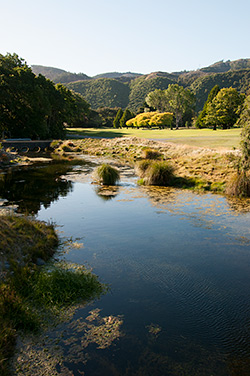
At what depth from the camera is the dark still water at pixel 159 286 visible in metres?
4.41

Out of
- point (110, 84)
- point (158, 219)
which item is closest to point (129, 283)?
point (158, 219)

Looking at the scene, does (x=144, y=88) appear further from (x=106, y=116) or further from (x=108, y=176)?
(x=108, y=176)

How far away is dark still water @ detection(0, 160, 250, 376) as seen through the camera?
4.41 metres

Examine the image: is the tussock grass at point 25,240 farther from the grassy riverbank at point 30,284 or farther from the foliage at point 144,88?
the foliage at point 144,88

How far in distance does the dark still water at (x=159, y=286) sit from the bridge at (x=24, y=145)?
93.0ft

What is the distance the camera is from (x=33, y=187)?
17766 mm

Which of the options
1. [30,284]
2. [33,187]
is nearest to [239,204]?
[30,284]

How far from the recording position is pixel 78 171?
24047 mm

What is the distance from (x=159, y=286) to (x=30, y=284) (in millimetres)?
2826

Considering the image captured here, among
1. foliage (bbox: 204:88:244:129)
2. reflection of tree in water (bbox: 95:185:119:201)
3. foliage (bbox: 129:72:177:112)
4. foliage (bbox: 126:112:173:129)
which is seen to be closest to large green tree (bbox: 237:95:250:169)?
reflection of tree in water (bbox: 95:185:119:201)

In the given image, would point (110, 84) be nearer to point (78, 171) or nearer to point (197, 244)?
point (78, 171)

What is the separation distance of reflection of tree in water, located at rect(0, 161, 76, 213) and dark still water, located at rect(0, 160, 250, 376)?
28 centimetres

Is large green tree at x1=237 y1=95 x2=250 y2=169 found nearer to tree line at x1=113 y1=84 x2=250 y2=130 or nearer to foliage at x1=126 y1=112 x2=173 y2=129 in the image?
tree line at x1=113 y1=84 x2=250 y2=130

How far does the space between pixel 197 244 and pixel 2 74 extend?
151 feet
